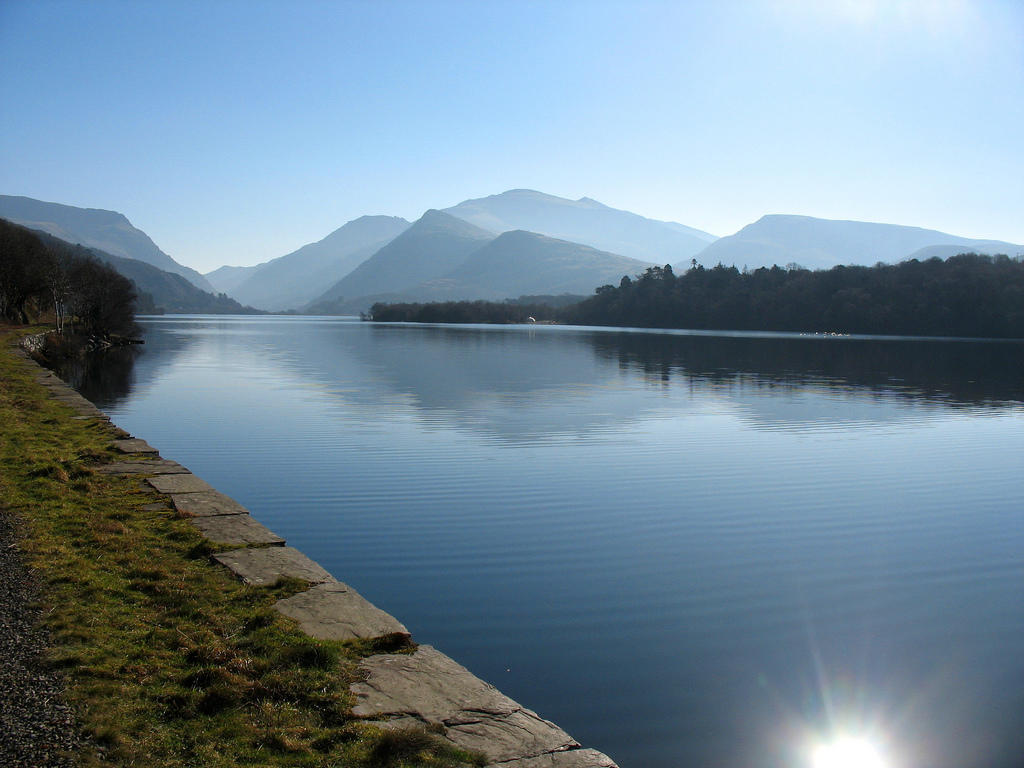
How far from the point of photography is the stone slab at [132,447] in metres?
13.0

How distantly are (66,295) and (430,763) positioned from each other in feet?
219

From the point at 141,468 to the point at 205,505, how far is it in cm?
292

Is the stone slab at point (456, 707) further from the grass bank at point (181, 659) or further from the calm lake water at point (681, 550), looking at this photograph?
the calm lake water at point (681, 550)

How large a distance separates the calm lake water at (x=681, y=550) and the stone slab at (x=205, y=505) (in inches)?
41.6

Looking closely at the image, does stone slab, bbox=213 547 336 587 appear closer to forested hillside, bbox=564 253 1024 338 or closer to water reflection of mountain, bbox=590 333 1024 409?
water reflection of mountain, bbox=590 333 1024 409

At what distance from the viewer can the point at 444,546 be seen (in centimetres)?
1008

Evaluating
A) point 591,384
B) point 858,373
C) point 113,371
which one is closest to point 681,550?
point 591,384

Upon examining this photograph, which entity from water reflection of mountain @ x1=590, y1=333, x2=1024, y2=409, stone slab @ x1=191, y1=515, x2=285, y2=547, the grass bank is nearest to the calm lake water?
stone slab @ x1=191, y1=515, x2=285, y2=547

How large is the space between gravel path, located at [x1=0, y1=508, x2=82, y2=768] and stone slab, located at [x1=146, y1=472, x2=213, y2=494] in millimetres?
4216

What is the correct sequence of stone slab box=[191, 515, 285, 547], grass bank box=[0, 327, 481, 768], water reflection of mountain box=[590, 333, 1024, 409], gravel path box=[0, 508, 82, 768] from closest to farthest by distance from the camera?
gravel path box=[0, 508, 82, 768], grass bank box=[0, 327, 481, 768], stone slab box=[191, 515, 285, 547], water reflection of mountain box=[590, 333, 1024, 409]

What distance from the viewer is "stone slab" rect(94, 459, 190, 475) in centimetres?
1130

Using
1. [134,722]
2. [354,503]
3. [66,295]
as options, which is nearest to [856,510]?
[354,503]

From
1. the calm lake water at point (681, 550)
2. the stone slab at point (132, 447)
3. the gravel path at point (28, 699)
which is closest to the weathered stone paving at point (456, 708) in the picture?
the calm lake water at point (681, 550)

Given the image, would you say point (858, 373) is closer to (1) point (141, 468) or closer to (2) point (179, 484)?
(1) point (141, 468)
